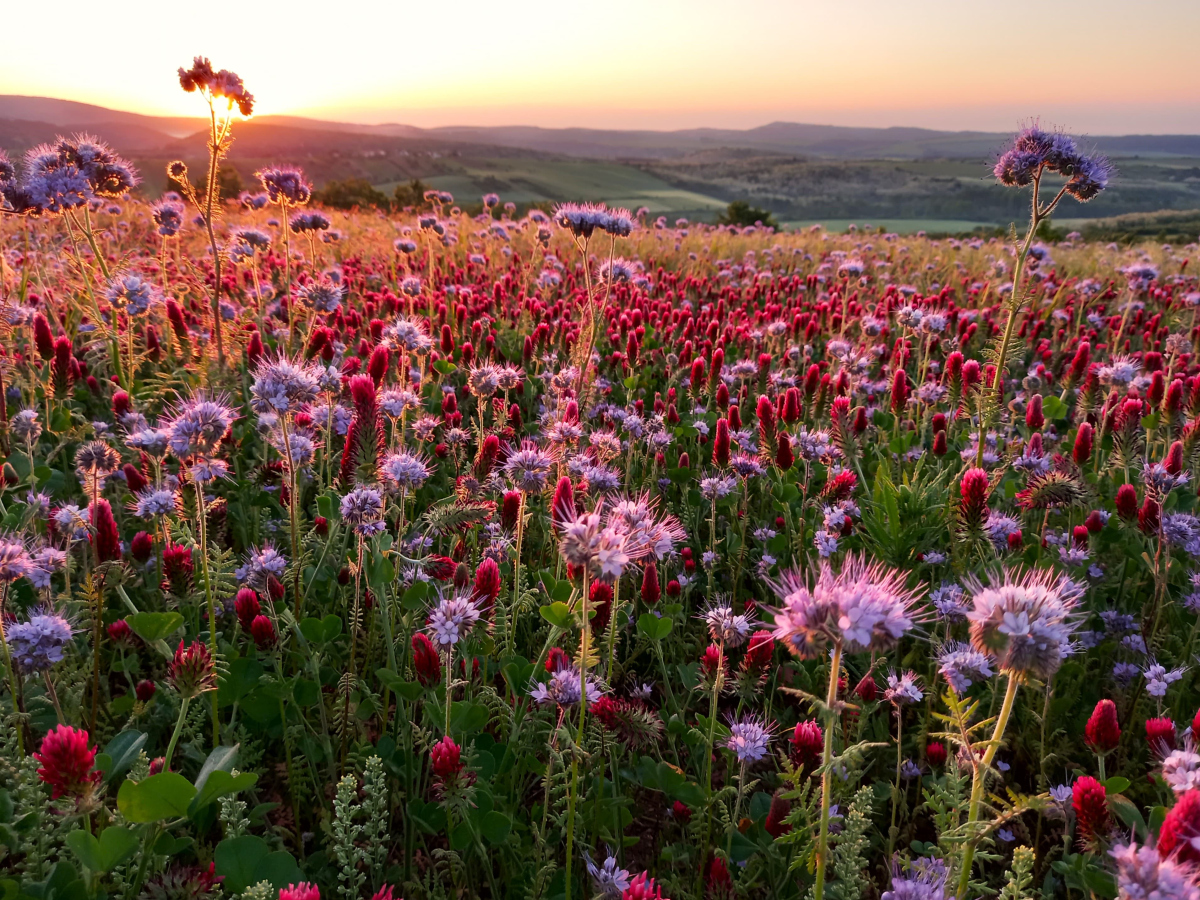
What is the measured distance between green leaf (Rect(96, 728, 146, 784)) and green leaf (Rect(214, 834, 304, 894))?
1.16ft

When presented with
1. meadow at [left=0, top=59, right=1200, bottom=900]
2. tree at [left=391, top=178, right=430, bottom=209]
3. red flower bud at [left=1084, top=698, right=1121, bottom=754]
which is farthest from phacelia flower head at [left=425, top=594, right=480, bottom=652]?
tree at [left=391, top=178, right=430, bottom=209]

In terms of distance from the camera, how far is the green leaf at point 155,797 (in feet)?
4.61

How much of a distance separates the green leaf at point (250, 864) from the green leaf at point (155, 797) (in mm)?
157

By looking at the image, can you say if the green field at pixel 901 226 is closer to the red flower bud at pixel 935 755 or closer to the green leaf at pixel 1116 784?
the red flower bud at pixel 935 755

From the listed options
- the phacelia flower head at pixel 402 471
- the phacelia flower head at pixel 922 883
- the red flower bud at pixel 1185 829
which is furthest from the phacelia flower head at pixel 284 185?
the red flower bud at pixel 1185 829

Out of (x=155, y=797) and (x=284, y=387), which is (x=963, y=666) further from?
(x=284, y=387)

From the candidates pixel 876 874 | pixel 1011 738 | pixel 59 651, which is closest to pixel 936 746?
pixel 876 874

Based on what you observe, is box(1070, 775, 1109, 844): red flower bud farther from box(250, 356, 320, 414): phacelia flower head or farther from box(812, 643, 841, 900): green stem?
box(250, 356, 320, 414): phacelia flower head

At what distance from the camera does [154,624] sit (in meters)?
1.95

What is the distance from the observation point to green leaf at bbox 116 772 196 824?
141 centimetres

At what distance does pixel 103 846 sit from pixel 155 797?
149 millimetres

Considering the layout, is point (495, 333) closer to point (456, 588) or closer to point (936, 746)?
point (456, 588)

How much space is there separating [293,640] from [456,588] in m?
0.69

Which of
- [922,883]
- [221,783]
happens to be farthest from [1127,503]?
[221,783]
